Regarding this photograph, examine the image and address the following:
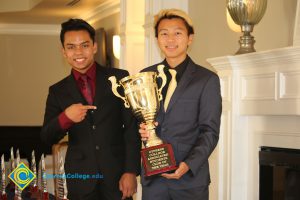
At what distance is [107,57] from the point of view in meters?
8.62

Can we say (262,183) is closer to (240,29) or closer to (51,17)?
(240,29)

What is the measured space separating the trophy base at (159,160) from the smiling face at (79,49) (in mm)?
504

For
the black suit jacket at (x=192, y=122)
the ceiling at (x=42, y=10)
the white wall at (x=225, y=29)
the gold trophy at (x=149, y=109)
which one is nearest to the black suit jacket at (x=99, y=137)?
the gold trophy at (x=149, y=109)

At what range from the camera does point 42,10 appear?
9344mm

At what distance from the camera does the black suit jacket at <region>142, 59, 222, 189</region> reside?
7.29 ft

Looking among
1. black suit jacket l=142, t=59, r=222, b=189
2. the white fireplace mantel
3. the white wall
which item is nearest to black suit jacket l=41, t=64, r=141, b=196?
black suit jacket l=142, t=59, r=222, b=189

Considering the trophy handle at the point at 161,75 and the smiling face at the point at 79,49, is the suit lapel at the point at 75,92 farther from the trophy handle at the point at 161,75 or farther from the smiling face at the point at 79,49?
the trophy handle at the point at 161,75

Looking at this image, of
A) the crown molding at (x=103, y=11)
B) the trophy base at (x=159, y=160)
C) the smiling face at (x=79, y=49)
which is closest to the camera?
the trophy base at (x=159, y=160)

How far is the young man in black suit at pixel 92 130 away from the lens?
2.51 m

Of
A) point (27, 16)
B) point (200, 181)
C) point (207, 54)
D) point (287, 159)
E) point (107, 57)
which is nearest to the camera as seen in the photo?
point (200, 181)

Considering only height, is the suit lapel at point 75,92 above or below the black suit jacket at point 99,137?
above

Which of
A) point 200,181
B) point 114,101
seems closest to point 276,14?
point 114,101

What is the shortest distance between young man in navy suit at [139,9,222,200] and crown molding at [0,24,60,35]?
906 centimetres

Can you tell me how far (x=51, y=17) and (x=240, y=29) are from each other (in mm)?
6823
